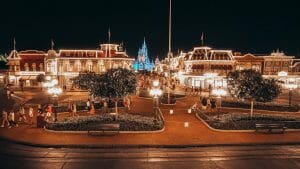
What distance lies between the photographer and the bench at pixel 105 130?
72.0 feet

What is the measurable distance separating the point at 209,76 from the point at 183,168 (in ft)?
153

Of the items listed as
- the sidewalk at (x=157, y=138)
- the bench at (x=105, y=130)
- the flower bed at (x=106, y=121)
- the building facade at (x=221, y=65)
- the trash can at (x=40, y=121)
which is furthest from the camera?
the building facade at (x=221, y=65)

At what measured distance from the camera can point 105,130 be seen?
22.1 metres

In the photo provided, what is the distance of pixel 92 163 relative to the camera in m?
16.1

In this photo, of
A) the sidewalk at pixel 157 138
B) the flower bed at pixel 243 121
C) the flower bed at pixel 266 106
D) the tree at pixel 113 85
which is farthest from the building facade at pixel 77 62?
the sidewalk at pixel 157 138

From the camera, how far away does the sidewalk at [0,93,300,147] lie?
1961cm

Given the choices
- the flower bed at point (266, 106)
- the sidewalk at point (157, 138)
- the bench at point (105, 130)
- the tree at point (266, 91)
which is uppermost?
the tree at point (266, 91)

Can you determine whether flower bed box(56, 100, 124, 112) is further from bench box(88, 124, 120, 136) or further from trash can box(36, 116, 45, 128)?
→ bench box(88, 124, 120, 136)

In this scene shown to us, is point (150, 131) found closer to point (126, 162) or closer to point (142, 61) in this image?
point (126, 162)

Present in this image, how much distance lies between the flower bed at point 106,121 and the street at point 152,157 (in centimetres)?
399

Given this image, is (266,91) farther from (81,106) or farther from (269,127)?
(81,106)

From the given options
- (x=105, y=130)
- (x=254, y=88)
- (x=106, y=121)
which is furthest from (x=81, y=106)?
(x=254, y=88)

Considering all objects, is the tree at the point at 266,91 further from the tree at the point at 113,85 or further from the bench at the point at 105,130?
the bench at the point at 105,130

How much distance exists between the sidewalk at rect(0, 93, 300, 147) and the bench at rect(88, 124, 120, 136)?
1.67 ft
